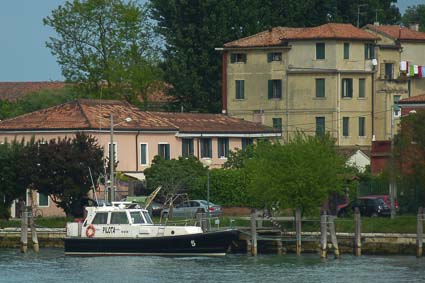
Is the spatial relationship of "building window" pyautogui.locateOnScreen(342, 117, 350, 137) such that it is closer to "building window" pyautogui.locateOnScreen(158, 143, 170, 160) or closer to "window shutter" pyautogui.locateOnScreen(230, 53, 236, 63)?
"window shutter" pyautogui.locateOnScreen(230, 53, 236, 63)

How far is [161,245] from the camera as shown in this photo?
7681cm

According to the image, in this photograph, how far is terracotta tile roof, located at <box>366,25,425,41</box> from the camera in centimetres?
12044

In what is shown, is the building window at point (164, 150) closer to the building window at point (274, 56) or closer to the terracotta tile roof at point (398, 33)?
the building window at point (274, 56)

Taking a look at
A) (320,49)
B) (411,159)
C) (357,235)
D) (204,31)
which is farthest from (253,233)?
(204,31)

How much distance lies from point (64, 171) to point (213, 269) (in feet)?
68.1

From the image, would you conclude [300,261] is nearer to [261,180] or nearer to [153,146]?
[261,180]

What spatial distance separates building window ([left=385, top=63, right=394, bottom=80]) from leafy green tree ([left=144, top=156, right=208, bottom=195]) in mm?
25134

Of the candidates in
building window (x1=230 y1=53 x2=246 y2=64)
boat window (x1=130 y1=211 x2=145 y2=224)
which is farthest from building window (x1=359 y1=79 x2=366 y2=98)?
boat window (x1=130 y1=211 x2=145 y2=224)

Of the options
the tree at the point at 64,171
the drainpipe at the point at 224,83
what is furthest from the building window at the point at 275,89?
the tree at the point at 64,171

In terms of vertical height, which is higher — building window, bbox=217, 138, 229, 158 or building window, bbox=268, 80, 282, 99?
building window, bbox=268, 80, 282, 99

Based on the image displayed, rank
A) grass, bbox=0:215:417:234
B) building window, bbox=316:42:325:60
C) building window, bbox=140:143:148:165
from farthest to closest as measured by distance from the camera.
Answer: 1. building window, bbox=316:42:325:60
2. building window, bbox=140:143:148:165
3. grass, bbox=0:215:417:234

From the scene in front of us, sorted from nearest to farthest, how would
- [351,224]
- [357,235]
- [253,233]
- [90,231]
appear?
[357,235] < [253,233] < [90,231] < [351,224]

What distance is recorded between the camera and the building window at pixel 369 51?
381ft

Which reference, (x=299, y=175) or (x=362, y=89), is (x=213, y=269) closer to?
(x=299, y=175)
